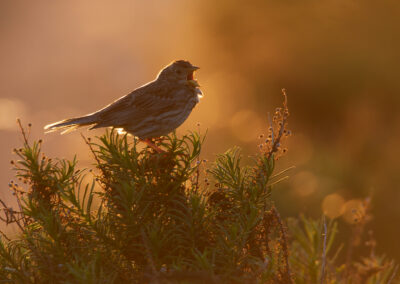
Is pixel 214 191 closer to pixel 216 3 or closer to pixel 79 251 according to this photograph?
pixel 79 251

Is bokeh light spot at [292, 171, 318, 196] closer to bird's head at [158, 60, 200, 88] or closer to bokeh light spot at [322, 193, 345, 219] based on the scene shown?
bokeh light spot at [322, 193, 345, 219]

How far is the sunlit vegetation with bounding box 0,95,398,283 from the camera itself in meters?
1.90

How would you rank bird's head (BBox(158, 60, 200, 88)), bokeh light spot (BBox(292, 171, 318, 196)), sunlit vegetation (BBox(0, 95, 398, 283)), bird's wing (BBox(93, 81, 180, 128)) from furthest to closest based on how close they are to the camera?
bokeh light spot (BBox(292, 171, 318, 196)), bird's head (BBox(158, 60, 200, 88)), bird's wing (BBox(93, 81, 180, 128)), sunlit vegetation (BBox(0, 95, 398, 283))

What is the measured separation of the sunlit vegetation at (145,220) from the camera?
190 cm

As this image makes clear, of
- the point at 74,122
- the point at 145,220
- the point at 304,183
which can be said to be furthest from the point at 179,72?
the point at 304,183

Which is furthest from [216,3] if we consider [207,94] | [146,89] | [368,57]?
[146,89]

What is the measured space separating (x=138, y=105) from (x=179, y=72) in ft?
2.02

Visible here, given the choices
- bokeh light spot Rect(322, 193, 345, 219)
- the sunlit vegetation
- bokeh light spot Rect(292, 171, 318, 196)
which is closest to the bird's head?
the sunlit vegetation

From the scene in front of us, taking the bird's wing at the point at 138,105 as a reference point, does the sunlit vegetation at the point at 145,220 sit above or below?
below

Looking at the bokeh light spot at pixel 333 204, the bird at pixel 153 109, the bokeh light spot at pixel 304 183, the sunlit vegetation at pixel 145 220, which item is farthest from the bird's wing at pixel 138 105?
the bokeh light spot at pixel 304 183

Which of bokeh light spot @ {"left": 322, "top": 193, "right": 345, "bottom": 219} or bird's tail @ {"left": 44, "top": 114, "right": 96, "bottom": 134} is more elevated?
bird's tail @ {"left": 44, "top": 114, "right": 96, "bottom": 134}

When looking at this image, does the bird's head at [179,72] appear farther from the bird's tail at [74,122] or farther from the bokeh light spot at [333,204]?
the bokeh light spot at [333,204]

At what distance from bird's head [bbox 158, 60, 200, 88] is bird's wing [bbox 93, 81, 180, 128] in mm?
133

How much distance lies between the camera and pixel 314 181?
7.43 metres
